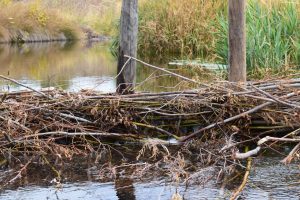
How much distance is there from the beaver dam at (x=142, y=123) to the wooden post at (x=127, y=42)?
18.1 inches

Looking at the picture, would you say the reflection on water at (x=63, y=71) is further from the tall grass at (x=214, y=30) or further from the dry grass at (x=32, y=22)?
the dry grass at (x=32, y=22)

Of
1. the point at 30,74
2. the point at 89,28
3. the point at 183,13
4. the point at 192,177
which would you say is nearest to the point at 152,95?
the point at 192,177

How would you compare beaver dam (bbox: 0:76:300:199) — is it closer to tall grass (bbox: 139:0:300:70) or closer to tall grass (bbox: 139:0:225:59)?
tall grass (bbox: 139:0:300:70)

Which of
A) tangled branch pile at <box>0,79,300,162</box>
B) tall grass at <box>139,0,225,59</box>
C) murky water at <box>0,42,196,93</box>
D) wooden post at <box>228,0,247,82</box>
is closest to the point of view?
tangled branch pile at <box>0,79,300,162</box>

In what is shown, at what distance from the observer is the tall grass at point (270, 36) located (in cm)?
778

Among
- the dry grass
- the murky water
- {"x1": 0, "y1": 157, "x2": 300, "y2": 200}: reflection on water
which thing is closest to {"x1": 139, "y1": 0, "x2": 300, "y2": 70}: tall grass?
the murky water

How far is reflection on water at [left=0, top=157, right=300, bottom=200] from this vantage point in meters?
3.88

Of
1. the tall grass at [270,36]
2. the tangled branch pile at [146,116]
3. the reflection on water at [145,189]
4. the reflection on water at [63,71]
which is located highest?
the tall grass at [270,36]

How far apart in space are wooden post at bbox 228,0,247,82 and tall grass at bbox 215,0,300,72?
1.72 metres

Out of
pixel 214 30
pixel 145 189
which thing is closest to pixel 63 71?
pixel 214 30

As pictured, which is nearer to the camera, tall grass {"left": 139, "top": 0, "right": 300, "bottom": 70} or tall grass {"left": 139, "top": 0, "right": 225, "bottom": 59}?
tall grass {"left": 139, "top": 0, "right": 300, "bottom": 70}

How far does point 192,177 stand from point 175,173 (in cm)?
24

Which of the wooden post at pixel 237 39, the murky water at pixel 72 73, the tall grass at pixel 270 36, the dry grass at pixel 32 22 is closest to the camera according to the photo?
the wooden post at pixel 237 39

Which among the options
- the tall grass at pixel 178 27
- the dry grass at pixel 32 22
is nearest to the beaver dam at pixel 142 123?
the tall grass at pixel 178 27
